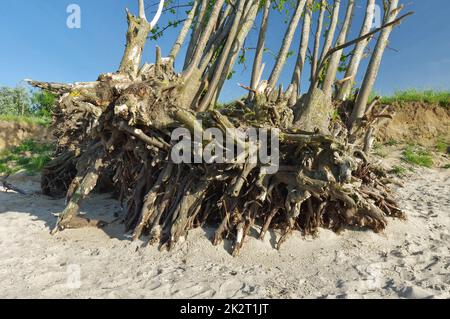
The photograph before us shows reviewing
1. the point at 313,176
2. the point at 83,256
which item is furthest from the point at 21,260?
the point at 313,176

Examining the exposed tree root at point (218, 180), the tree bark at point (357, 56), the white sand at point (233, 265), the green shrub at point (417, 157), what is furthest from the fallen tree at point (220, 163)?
the green shrub at point (417, 157)

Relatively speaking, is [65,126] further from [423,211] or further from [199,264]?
[423,211]

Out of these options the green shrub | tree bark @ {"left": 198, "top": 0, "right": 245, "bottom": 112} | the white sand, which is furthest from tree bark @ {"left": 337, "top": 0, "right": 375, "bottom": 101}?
the green shrub

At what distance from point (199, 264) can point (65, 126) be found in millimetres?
3255

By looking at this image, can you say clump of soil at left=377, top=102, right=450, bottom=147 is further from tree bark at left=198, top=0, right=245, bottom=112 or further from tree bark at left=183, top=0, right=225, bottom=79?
tree bark at left=183, top=0, right=225, bottom=79

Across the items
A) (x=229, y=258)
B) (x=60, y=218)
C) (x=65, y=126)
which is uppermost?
(x=65, y=126)

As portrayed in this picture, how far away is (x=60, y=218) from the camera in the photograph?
174 inches

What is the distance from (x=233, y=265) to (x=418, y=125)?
24.1 ft

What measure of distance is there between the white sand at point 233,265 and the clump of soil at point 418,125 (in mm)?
4288

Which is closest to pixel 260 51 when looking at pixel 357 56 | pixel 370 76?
pixel 357 56

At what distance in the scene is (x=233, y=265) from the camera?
342 centimetres

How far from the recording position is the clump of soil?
8461 millimetres

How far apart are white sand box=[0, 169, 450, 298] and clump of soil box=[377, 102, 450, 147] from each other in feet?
14.1

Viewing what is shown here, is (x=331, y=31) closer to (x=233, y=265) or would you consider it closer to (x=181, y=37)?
(x=181, y=37)
